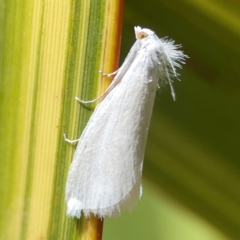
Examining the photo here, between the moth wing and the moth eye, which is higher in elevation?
the moth eye

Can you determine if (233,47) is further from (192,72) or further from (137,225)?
(137,225)

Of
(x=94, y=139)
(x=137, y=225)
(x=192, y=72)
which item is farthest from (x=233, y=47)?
(x=137, y=225)

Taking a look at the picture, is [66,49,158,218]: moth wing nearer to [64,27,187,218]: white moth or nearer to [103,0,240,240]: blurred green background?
[64,27,187,218]: white moth

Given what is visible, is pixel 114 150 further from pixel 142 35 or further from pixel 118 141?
pixel 142 35

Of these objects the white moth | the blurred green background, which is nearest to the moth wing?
the white moth

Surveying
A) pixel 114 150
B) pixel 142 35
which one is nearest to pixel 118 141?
pixel 114 150

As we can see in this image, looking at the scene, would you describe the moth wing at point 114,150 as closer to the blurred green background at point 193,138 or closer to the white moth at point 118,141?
the white moth at point 118,141
